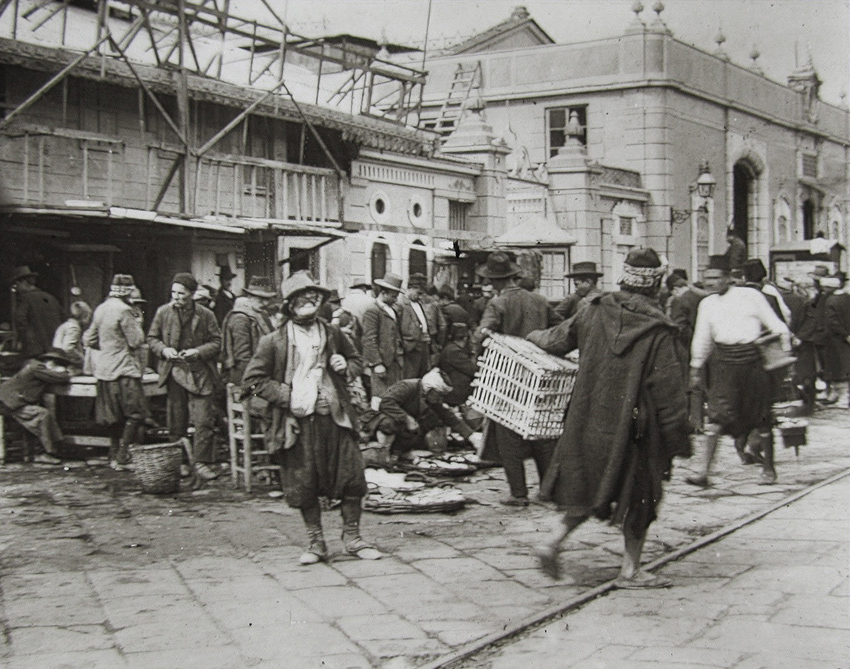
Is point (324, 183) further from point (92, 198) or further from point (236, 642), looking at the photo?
point (236, 642)

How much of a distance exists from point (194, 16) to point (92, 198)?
3.00 m

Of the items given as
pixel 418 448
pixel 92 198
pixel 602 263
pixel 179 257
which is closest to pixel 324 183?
pixel 179 257

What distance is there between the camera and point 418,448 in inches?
398

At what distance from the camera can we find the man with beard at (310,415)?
19.7ft

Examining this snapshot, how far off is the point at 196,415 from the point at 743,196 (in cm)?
2673

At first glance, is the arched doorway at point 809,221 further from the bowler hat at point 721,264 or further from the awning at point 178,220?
the bowler hat at point 721,264

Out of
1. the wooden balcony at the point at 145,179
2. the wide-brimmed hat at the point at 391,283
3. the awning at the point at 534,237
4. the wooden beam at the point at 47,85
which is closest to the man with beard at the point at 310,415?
the wide-brimmed hat at the point at 391,283

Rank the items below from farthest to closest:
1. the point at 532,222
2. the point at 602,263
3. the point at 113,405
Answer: the point at 602,263
the point at 532,222
the point at 113,405

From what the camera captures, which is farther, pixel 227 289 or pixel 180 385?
pixel 227 289

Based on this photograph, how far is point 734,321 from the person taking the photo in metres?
8.15

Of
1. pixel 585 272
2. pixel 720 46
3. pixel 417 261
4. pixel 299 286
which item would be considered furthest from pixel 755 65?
pixel 299 286

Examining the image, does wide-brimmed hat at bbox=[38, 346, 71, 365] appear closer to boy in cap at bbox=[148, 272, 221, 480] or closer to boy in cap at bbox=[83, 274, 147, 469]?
boy in cap at bbox=[83, 274, 147, 469]

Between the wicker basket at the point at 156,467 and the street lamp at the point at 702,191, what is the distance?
18.7 meters

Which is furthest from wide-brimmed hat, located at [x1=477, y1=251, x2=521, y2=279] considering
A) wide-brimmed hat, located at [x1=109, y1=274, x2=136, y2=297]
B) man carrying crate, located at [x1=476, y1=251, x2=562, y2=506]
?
wide-brimmed hat, located at [x1=109, y1=274, x2=136, y2=297]
